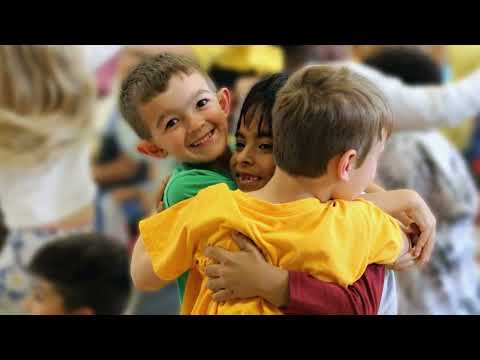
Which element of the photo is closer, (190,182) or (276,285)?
(276,285)

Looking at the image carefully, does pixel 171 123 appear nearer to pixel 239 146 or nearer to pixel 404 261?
pixel 239 146

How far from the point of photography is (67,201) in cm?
322

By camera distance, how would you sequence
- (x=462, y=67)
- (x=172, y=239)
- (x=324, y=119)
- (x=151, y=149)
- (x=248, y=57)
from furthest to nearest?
(x=462, y=67), (x=248, y=57), (x=151, y=149), (x=172, y=239), (x=324, y=119)

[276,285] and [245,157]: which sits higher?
[245,157]

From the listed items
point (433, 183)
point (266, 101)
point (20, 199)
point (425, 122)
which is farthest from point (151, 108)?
point (20, 199)

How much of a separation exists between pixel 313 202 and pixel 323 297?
15cm

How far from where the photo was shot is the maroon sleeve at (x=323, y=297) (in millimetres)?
1320

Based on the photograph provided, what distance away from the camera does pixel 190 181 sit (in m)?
1.45

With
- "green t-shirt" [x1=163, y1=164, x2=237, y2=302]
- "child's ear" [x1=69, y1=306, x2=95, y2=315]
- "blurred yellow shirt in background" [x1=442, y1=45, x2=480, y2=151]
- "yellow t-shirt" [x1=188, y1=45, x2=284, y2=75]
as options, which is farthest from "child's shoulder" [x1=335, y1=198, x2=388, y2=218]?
"blurred yellow shirt in background" [x1=442, y1=45, x2=480, y2=151]

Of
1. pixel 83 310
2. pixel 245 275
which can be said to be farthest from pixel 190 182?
pixel 83 310

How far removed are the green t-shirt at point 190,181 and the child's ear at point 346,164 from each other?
226 millimetres

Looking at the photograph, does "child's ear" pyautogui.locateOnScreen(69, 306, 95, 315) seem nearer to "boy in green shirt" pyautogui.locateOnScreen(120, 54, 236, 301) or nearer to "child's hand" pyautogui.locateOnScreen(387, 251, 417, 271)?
"boy in green shirt" pyautogui.locateOnScreen(120, 54, 236, 301)

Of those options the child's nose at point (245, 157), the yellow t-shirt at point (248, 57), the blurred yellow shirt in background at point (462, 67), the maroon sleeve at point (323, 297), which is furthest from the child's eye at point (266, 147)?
the blurred yellow shirt in background at point (462, 67)

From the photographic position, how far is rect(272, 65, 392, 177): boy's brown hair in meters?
1.30
